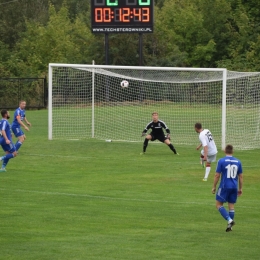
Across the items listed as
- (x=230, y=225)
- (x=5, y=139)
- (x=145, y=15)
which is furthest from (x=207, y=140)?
(x=145, y=15)

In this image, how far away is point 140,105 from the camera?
36.4 m

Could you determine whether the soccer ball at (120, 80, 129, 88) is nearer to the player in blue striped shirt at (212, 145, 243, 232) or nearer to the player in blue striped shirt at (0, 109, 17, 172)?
the player in blue striped shirt at (0, 109, 17, 172)

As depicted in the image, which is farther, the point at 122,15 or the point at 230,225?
the point at 122,15

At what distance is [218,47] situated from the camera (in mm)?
67750

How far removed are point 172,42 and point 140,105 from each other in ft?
99.0

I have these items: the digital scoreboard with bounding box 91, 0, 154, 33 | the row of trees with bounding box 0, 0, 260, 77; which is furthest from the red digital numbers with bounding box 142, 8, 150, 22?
the row of trees with bounding box 0, 0, 260, 77

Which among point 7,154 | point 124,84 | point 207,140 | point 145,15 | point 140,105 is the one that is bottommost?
point 7,154

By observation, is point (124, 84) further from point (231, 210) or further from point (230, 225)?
point (230, 225)

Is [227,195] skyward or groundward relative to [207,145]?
groundward

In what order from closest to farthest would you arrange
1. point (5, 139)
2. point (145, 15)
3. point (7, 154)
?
point (5, 139), point (7, 154), point (145, 15)

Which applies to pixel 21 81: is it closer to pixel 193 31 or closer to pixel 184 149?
pixel 193 31

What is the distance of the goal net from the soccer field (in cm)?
425

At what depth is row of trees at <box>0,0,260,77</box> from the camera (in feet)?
197

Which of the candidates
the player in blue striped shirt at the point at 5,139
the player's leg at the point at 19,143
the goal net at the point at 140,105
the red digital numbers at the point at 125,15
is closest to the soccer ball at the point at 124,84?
the goal net at the point at 140,105
